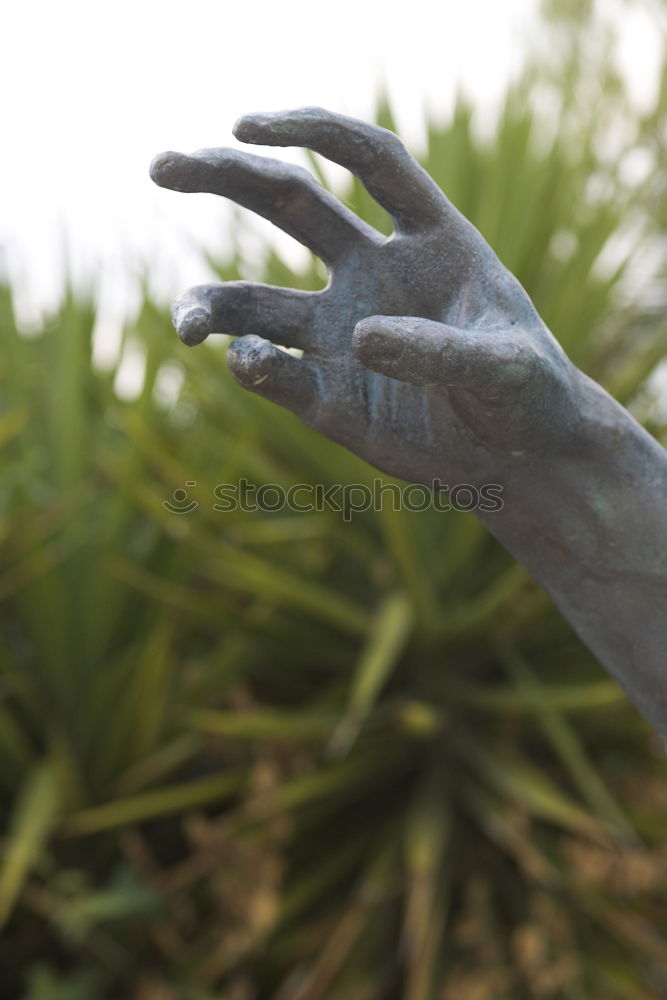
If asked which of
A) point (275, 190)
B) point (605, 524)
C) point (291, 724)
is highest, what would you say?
point (275, 190)

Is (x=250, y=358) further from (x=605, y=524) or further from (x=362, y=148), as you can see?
(x=605, y=524)

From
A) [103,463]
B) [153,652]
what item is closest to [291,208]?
[153,652]

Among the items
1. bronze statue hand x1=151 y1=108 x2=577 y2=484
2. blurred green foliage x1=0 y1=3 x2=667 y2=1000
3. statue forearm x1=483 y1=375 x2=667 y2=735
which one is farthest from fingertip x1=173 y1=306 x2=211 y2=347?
blurred green foliage x1=0 y1=3 x2=667 y2=1000

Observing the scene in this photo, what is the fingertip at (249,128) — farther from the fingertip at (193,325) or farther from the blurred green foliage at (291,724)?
the blurred green foliage at (291,724)

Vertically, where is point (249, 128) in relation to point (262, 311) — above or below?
above

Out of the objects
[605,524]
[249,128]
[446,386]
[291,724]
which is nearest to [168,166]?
[249,128]

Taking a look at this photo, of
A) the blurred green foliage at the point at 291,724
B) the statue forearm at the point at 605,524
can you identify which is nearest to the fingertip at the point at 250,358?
the statue forearm at the point at 605,524

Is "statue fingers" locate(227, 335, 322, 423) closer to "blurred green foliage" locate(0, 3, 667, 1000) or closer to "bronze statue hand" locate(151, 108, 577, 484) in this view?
"bronze statue hand" locate(151, 108, 577, 484)
